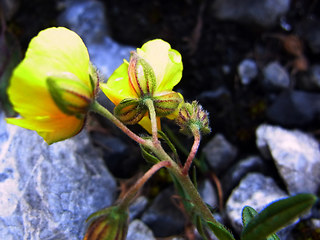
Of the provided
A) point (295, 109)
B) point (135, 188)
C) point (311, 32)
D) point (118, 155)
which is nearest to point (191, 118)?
point (135, 188)

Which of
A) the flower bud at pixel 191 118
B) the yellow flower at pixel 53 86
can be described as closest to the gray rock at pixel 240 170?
the flower bud at pixel 191 118

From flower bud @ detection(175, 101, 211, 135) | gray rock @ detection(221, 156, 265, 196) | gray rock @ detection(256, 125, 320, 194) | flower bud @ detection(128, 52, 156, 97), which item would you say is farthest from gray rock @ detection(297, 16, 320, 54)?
flower bud @ detection(128, 52, 156, 97)

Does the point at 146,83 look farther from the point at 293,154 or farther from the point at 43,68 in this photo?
the point at 293,154

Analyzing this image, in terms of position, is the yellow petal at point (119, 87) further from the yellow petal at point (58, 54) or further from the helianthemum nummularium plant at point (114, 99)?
the yellow petal at point (58, 54)

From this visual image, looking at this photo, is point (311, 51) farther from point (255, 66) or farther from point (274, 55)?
point (255, 66)

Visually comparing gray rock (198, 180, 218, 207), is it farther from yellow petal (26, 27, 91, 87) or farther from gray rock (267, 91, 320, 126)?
yellow petal (26, 27, 91, 87)

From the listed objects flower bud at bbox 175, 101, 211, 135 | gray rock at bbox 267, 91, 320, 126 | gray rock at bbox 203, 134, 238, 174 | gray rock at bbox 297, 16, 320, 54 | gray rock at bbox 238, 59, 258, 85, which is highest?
flower bud at bbox 175, 101, 211, 135

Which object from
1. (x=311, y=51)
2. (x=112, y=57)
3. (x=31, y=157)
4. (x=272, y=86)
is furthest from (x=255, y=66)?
(x=31, y=157)
